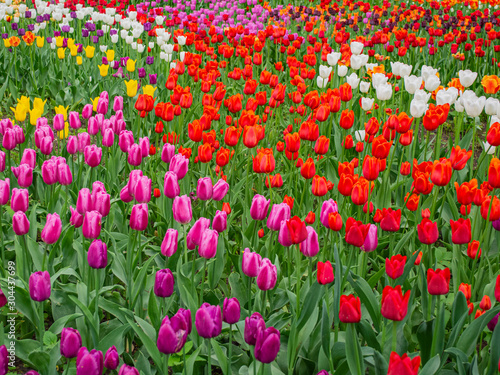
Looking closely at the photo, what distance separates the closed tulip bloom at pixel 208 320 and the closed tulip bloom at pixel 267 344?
13cm

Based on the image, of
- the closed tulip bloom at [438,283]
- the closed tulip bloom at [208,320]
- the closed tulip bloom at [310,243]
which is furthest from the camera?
the closed tulip bloom at [310,243]

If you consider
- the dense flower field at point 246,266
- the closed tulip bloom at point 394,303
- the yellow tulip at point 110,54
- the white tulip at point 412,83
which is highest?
the white tulip at point 412,83

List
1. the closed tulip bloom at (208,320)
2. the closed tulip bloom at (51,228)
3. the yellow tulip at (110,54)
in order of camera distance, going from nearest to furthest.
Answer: the closed tulip bloom at (208,320), the closed tulip bloom at (51,228), the yellow tulip at (110,54)

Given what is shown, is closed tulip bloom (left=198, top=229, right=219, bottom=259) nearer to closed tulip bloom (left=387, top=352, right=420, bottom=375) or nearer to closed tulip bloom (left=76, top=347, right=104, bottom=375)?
closed tulip bloom (left=76, top=347, right=104, bottom=375)

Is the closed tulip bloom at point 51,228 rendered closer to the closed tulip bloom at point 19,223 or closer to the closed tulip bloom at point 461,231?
the closed tulip bloom at point 19,223

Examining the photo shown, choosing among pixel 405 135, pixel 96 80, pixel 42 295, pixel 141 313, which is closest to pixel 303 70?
pixel 405 135

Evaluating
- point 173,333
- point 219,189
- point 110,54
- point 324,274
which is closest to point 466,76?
point 219,189

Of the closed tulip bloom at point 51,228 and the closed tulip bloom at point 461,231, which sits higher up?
the closed tulip bloom at point 461,231

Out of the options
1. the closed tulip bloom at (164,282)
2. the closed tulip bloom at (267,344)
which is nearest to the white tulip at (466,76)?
the closed tulip bloom at (164,282)

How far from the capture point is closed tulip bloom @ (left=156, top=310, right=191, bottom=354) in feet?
4.66

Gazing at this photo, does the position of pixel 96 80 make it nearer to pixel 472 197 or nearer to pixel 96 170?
pixel 96 170

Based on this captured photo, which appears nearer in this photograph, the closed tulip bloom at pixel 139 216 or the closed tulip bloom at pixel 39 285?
the closed tulip bloom at pixel 39 285

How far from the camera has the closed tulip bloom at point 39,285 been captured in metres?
1.70

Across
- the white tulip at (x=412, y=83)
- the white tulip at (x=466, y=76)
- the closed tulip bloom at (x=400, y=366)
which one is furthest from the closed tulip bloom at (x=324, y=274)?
the white tulip at (x=466, y=76)
